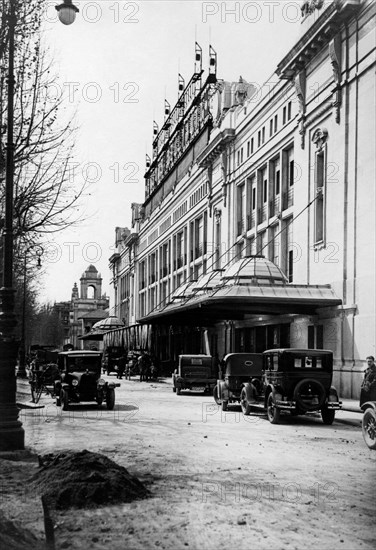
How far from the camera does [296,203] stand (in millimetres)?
33625

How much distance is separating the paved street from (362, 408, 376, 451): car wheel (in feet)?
0.83

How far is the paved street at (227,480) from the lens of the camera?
6.80m

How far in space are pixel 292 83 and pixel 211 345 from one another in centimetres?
2242

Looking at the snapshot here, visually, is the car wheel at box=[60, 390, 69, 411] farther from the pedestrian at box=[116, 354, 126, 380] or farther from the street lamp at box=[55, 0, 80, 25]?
the pedestrian at box=[116, 354, 126, 380]

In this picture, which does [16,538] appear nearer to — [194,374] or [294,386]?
[294,386]

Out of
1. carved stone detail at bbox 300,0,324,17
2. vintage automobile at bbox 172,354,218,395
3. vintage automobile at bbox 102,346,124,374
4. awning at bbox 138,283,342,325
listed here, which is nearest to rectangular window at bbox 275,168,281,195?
awning at bbox 138,283,342,325

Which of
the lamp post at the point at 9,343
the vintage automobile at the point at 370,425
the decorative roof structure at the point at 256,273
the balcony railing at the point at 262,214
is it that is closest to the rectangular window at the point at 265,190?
the balcony railing at the point at 262,214

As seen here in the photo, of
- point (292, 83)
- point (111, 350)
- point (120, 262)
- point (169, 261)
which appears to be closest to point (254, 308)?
point (292, 83)

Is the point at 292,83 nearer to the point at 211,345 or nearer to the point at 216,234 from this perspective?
the point at 216,234

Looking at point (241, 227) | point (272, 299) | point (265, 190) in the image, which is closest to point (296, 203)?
point (272, 299)

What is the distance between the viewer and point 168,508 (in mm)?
7832

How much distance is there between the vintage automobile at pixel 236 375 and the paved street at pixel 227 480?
9.21 ft

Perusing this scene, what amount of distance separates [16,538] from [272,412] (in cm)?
1175

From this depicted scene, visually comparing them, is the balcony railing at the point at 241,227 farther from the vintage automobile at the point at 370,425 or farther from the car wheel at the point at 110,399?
the vintage automobile at the point at 370,425
